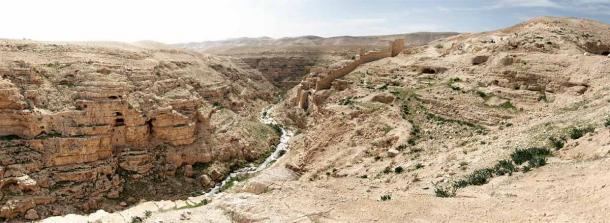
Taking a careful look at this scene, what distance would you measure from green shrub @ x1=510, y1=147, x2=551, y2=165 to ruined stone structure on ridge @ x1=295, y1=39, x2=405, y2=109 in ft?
61.5

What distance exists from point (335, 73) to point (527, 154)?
21.1 m

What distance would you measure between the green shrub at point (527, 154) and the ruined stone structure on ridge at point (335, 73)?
Result: 61.5 feet

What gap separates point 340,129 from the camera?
25.0 metres

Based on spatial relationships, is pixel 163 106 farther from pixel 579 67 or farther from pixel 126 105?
pixel 579 67

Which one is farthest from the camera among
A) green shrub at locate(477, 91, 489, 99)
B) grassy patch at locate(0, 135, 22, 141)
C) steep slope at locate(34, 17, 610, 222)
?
grassy patch at locate(0, 135, 22, 141)

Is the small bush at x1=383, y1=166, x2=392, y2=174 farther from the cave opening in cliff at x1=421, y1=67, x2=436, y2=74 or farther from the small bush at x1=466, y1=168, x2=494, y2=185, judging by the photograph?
the cave opening in cliff at x1=421, y1=67, x2=436, y2=74

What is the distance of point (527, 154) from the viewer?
13.9 m

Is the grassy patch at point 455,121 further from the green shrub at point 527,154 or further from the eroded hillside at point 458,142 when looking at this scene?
the green shrub at point 527,154

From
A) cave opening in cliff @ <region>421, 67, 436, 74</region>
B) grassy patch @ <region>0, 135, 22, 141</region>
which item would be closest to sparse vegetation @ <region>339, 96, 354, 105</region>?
cave opening in cliff @ <region>421, 67, 436, 74</region>

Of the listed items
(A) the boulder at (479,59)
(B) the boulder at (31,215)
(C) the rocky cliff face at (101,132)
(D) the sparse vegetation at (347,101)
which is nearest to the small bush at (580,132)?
(A) the boulder at (479,59)

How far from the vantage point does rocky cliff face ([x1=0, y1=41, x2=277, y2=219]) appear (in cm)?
2261

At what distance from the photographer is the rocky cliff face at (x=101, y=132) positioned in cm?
2261

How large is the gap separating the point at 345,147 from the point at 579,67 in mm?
11945

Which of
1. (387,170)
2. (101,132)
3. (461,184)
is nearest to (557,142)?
(461,184)
